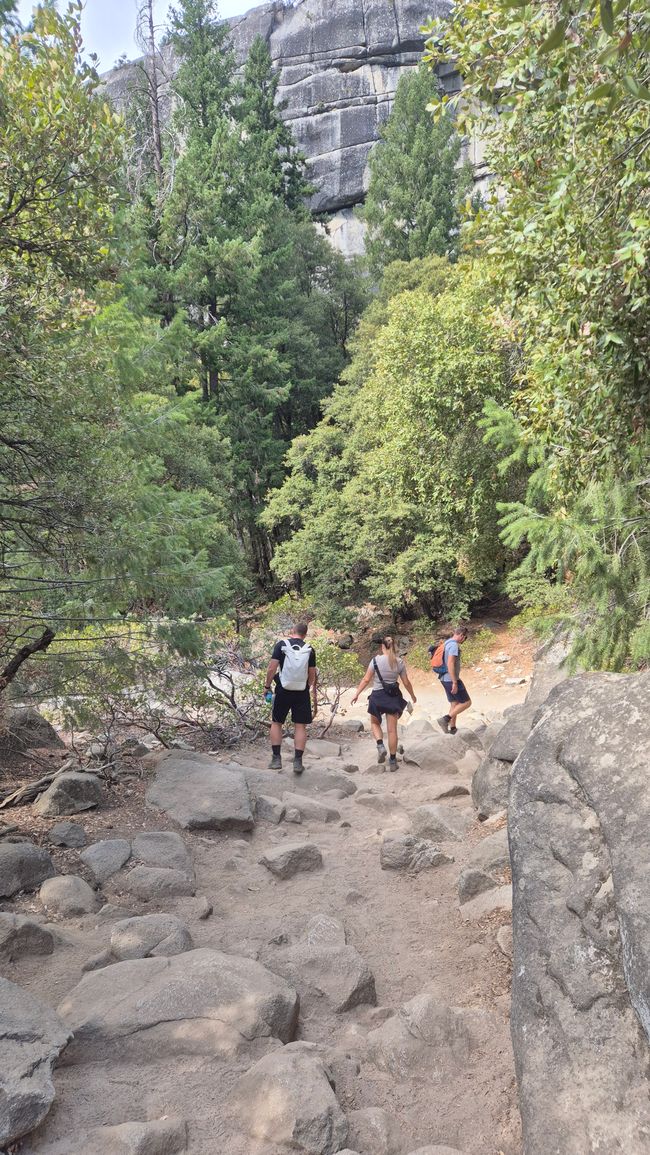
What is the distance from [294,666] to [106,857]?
3.17m

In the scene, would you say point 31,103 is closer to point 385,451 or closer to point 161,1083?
→ point 161,1083

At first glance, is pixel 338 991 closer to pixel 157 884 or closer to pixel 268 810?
pixel 157 884

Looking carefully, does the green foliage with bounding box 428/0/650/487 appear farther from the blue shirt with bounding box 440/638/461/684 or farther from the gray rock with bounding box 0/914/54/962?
the gray rock with bounding box 0/914/54/962

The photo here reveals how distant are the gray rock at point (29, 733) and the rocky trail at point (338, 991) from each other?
2.00 m

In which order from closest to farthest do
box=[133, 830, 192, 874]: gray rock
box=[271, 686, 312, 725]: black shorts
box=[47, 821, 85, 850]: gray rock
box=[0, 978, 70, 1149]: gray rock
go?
1. box=[0, 978, 70, 1149]: gray rock
2. box=[133, 830, 192, 874]: gray rock
3. box=[47, 821, 85, 850]: gray rock
4. box=[271, 686, 312, 725]: black shorts

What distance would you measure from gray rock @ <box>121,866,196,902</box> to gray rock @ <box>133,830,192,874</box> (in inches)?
9.5

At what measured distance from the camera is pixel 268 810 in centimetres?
741

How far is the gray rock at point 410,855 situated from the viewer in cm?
620

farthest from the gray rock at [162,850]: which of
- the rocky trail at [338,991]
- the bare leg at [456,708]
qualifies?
the bare leg at [456,708]

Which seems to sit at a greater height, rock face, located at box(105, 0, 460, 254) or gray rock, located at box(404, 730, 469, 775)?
A: rock face, located at box(105, 0, 460, 254)

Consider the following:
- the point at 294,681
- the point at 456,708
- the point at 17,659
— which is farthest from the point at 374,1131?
the point at 456,708

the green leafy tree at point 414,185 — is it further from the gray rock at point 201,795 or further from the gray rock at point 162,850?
the gray rock at point 162,850

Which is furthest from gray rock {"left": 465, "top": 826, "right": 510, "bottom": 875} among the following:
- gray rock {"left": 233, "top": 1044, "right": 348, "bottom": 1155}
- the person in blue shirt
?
the person in blue shirt

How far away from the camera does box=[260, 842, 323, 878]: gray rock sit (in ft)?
19.7
